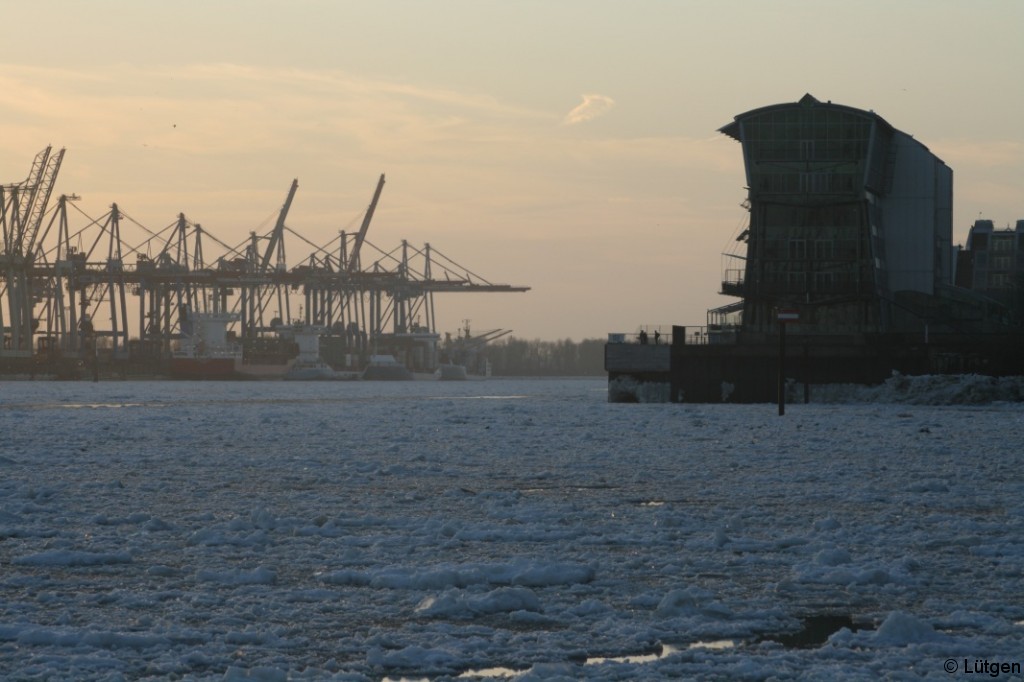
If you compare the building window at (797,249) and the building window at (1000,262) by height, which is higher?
the building window at (1000,262)

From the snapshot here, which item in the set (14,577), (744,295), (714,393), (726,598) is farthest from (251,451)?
(744,295)

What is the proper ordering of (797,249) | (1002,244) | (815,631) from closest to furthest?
(815,631), (797,249), (1002,244)

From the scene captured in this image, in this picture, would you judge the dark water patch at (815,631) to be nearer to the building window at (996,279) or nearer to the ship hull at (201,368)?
the building window at (996,279)

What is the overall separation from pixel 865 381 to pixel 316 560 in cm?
5801

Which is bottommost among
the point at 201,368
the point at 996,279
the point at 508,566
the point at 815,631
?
the point at 815,631

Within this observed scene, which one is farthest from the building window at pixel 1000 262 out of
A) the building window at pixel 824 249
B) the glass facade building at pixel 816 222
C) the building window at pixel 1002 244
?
the building window at pixel 824 249

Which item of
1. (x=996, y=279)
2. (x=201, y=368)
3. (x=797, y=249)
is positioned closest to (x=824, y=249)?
(x=797, y=249)

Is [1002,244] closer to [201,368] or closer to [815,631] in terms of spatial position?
[201,368]

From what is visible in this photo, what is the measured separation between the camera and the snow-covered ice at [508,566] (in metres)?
9.23

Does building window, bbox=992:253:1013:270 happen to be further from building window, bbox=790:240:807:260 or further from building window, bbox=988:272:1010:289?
building window, bbox=790:240:807:260

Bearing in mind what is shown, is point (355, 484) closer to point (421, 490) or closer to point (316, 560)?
point (421, 490)

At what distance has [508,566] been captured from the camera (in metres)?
12.5

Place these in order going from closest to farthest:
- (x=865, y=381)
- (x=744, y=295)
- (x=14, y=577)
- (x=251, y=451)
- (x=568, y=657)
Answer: (x=568, y=657) < (x=14, y=577) < (x=251, y=451) < (x=865, y=381) < (x=744, y=295)

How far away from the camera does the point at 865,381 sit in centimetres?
6781
